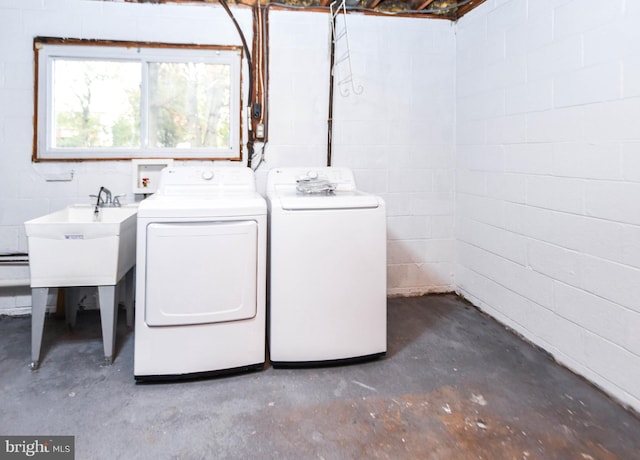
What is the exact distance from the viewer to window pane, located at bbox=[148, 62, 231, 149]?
107 inches

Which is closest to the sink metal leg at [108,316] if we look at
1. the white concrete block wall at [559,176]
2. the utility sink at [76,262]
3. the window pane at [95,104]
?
the utility sink at [76,262]

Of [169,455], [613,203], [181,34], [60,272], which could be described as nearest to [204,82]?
[181,34]

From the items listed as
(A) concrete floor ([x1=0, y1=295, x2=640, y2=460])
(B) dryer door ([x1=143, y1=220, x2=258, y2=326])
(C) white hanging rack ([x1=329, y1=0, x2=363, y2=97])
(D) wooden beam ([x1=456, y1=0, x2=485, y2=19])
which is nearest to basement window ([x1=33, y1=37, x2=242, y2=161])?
(C) white hanging rack ([x1=329, y1=0, x2=363, y2=97])

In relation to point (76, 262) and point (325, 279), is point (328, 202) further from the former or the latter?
point (76, 262)

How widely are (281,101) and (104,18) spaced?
4.27 ft

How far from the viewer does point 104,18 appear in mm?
2584

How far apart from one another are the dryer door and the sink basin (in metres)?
0.35

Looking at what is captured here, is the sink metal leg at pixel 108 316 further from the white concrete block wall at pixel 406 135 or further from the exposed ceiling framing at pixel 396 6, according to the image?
the exposed ceiling framing at pixel 396 6

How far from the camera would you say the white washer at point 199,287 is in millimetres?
1776

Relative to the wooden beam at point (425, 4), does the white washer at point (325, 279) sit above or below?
below

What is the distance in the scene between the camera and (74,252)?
192 centimetres

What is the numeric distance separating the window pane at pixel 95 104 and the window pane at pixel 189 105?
129 mm

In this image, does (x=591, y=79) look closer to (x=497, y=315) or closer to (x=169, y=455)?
(x=497, y=315)

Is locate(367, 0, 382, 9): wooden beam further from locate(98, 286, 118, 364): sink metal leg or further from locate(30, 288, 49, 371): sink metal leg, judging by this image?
locate(30, 288, 49, 371): sink metal leg
